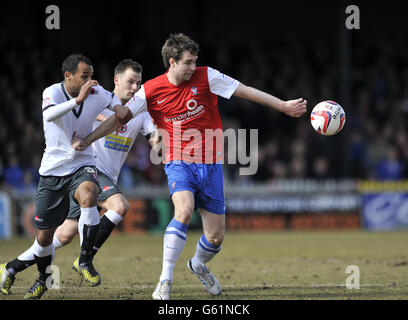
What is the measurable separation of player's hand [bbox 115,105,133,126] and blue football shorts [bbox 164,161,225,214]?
0.65m

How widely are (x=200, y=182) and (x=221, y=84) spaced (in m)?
1.05

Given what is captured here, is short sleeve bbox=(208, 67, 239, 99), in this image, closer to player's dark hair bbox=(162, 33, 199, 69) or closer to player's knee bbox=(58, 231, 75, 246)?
player's dark hair bbox=(162, 33, 199, 69)

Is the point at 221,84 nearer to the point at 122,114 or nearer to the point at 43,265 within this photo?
the point at 122,114

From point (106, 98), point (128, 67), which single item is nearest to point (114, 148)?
point (128, 67)

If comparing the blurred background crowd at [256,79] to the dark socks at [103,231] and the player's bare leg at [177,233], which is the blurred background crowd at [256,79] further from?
the player's bare leg at [177,233]

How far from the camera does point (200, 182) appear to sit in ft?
23.5

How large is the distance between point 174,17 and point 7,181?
11.6m

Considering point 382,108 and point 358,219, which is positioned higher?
point 382,108

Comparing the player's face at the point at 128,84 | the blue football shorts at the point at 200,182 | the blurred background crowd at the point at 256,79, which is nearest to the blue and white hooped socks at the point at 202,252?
the blue football shorts at the point at 200,182

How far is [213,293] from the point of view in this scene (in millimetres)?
7438

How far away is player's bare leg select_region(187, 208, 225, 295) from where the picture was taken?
735 centimetres

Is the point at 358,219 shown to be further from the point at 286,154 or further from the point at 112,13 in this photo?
the point at 112,13

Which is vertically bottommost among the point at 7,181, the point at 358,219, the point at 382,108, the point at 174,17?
the point at 358,219
